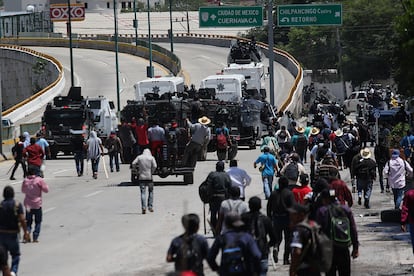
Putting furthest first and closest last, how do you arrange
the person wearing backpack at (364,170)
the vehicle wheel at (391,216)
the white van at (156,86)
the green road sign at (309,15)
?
the green road sign at (309,15)
the white van at (156,86)
the person wearing backpack at (364,170)
the vehicle wheel at (391,216)

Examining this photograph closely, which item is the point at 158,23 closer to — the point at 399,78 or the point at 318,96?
the point at 318,96

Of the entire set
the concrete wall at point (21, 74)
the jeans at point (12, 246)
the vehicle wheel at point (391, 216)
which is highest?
the concrete wall at point (21, 74)

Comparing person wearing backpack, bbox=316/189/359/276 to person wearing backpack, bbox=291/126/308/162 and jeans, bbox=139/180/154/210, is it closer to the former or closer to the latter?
jeans, bbox=139/180/154/210

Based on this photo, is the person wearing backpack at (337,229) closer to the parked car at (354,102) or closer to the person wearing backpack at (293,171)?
the person wearing backpack at (293,171)

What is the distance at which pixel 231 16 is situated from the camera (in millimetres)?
63094

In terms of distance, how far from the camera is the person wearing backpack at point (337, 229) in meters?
16.3

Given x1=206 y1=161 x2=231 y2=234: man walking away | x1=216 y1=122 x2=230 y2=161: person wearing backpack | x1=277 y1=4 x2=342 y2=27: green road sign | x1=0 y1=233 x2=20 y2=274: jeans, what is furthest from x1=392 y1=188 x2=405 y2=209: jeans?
x1=277 y1=4 x2=342 y2=27: green road sign

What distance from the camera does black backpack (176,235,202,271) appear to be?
13.9 m

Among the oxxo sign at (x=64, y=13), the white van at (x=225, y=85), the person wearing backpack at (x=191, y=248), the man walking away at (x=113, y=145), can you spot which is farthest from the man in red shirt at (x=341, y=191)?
the oxxo sign at (x=64, y=13)

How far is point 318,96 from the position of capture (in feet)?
284

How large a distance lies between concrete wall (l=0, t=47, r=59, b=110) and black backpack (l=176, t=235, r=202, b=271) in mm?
90121

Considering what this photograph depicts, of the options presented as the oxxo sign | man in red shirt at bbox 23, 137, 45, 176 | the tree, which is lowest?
man in red shirt at bbox 23, 137, 45, 176

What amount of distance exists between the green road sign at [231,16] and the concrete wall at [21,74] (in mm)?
40721

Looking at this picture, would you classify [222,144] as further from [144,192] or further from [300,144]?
[144,192]
